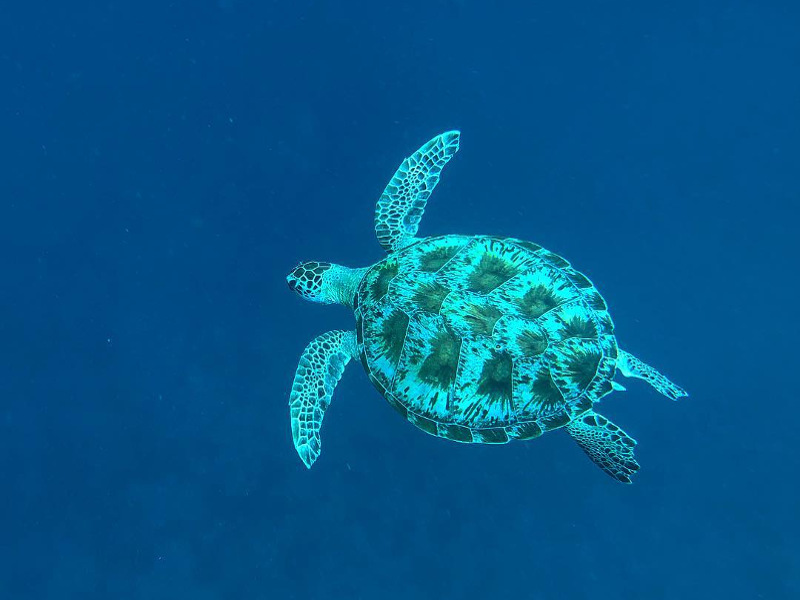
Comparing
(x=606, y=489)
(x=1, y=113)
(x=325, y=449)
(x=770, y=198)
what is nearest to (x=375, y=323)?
(x=325, y=449)

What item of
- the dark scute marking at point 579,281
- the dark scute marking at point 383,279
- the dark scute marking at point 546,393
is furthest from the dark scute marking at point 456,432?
the dark scute marking at point 579,281

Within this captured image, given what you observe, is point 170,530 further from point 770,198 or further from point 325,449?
point 770,198

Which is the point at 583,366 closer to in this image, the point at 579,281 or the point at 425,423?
the point at 579,281

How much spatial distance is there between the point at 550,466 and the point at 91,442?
7058 mm

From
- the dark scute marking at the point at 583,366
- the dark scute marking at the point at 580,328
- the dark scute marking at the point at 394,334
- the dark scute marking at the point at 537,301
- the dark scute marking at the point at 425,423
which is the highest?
the dark scute marking at the point at 537,301

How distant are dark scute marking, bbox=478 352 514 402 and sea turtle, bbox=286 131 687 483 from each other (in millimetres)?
11

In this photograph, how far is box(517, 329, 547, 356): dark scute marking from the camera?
15.1ft

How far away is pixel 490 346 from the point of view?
4.65 metres

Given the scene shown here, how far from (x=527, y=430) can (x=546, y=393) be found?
41cm

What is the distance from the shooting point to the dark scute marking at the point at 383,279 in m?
5.32

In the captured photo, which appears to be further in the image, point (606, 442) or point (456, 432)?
point (606, 442)

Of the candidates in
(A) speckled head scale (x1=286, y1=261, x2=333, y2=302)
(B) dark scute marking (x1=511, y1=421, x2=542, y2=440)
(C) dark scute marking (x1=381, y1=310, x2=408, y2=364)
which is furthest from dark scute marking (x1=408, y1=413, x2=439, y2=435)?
(A) speckled head scale (x1=286, y1=261, x2=333, y2=302)

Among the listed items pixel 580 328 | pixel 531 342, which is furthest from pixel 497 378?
pixel 580 328

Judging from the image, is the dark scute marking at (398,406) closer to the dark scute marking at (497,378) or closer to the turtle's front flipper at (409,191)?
the dark scute marking at (497,378)
